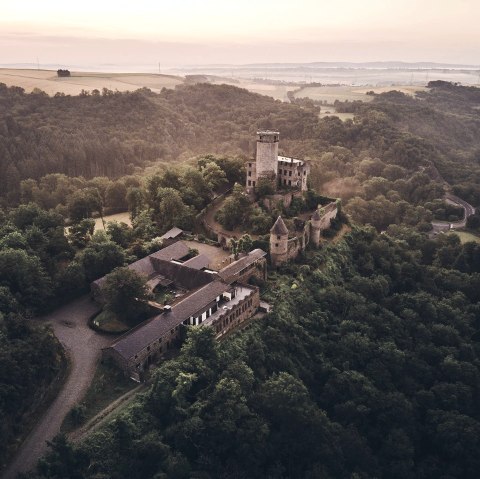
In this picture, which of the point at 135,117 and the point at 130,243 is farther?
the point at 135,117

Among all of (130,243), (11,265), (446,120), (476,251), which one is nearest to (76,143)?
(130,243)

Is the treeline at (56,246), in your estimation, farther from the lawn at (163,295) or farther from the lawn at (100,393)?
the lawn at (163,295)

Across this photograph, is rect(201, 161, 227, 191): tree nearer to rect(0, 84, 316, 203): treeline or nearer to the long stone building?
the long stone building

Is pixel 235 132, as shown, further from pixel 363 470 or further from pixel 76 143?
pixel 363 470

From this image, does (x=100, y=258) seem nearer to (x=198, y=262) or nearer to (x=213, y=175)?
(x=198, y=262)

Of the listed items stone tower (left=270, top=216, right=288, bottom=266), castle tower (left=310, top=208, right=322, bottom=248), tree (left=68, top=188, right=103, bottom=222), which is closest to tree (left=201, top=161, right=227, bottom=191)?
castle tower (left=310, top=208, right=322, bottom=248)

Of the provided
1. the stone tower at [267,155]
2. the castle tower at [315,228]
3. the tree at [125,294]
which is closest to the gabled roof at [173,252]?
the tree at [125,294]

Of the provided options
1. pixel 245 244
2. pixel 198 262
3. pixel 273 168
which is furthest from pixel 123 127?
pixel 198 262
